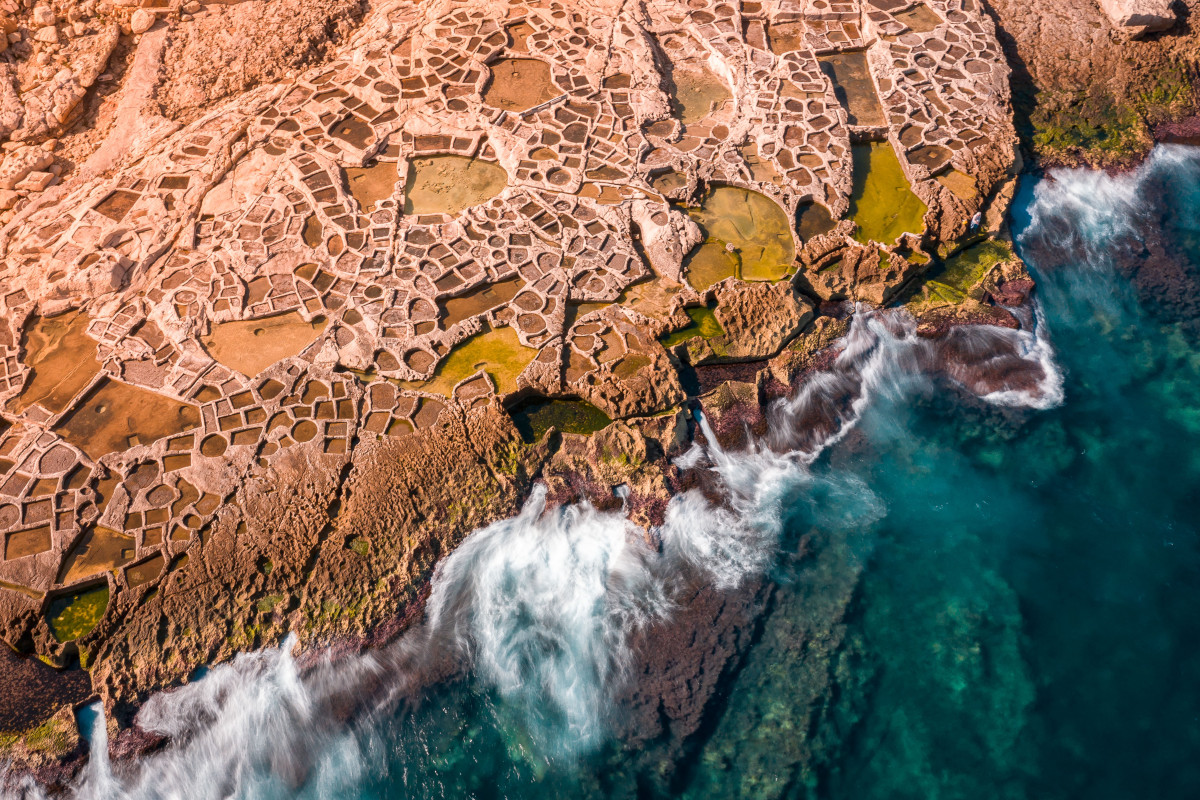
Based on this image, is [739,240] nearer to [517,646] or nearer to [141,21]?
[517,646]

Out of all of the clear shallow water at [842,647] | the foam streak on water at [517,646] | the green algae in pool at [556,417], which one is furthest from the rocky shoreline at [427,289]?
the clear shallow water at [842,647]

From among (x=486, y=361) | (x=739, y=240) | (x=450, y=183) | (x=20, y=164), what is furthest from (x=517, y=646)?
(x=20, y=164)

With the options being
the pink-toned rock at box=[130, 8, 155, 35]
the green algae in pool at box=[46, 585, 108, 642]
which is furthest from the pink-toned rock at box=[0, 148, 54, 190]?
the green algae in pool at box=[46, 585, 108, 642]

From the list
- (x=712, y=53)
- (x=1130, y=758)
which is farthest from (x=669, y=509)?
(x=712, y=53)

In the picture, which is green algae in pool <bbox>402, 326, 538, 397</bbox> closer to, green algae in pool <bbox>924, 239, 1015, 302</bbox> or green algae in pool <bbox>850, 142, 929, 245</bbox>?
green algae in pool <bbox>850, 142, 929, 245</bbox>

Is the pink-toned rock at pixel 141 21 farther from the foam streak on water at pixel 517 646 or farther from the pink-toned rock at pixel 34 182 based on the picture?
the foam streak on water at pixel 517 646
